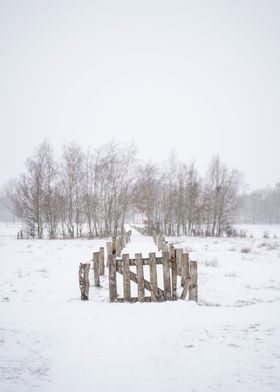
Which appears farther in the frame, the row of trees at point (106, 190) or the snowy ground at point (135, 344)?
the row of trees at point (106, 190)

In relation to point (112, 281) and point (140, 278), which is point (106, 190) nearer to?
point (112, 281)

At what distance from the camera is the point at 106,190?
1411 inches

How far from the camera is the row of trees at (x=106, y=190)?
105 feet

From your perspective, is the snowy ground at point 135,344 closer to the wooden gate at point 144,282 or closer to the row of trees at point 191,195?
the wooden gate at point 144,282

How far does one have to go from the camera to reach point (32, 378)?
10.6ft

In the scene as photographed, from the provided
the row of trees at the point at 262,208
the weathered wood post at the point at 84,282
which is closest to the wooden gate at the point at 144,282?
the weathered wood post at the point at 84,282

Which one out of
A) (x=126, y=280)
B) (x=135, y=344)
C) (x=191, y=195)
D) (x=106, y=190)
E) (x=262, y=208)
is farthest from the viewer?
(x=262, y=208)

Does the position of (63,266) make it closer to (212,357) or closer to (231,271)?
(231,271)

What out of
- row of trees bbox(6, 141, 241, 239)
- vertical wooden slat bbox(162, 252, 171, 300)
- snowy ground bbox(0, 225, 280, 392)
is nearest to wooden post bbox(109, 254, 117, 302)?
snowy ground bbox(0, 225, 280, 392)

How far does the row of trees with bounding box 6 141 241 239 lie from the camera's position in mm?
32094

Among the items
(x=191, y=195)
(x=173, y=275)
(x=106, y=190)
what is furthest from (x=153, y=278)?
(x=191, y=195)

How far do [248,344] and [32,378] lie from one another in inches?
125

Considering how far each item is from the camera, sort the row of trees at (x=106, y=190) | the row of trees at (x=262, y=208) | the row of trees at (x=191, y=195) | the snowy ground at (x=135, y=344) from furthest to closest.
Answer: the row of trees at (x=262, y=208) < the row of trees at (x=191, y=195) < the row of trees at (x=106, y=190) < the snowy ground at (x=135, y=344)

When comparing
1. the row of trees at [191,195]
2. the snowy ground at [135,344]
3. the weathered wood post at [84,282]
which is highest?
the row of trees at [191,195]
